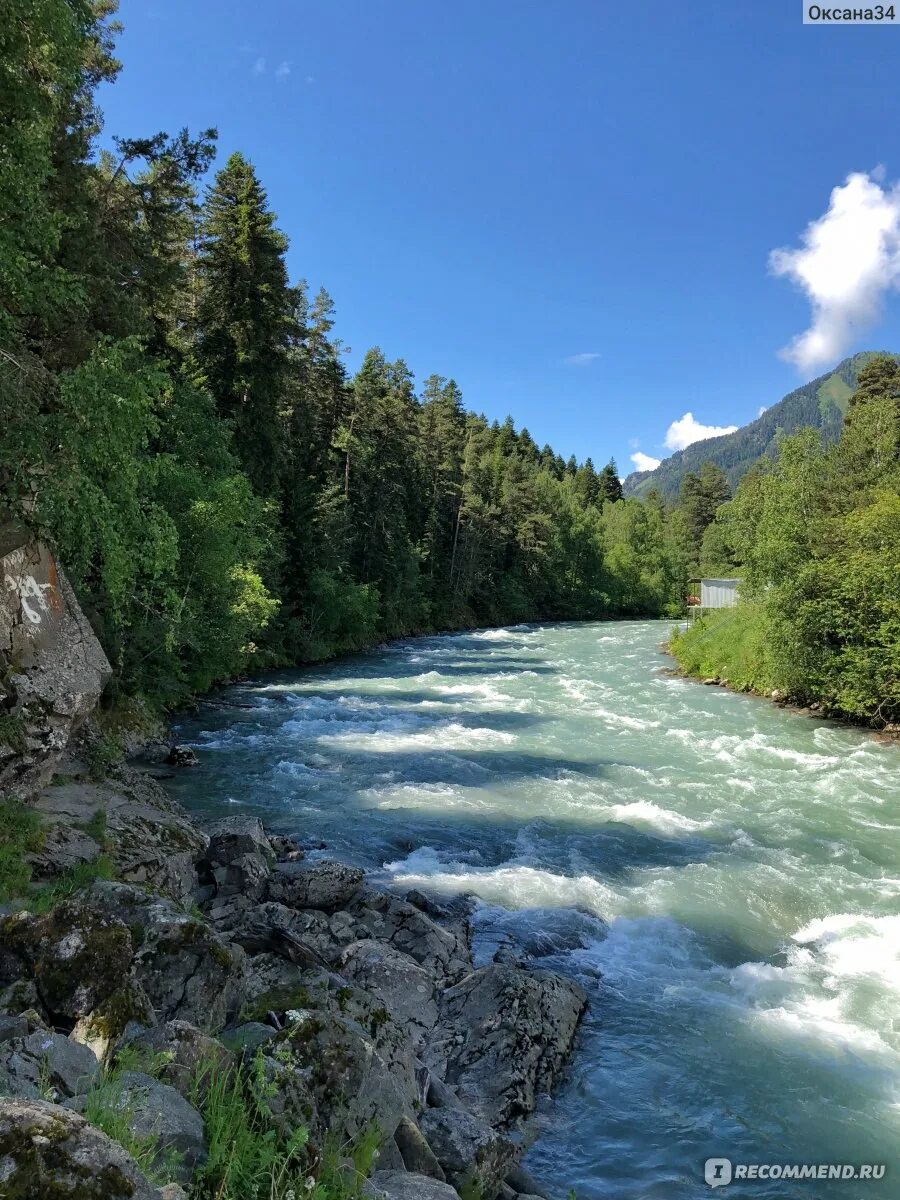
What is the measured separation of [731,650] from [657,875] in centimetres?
1992

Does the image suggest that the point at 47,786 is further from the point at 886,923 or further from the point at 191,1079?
the point at 886,923

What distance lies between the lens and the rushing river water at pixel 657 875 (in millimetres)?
6078

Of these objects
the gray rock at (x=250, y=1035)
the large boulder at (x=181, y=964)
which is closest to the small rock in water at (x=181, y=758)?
the large boulder at (x=181, y=964)

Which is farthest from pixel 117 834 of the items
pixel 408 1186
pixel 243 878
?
pixel 408 1186

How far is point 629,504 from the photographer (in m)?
87.6

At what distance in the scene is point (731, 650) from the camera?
93.8 feet

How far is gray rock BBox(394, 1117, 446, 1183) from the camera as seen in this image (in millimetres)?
4340

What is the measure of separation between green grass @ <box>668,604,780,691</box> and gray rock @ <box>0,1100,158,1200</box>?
24114 mm

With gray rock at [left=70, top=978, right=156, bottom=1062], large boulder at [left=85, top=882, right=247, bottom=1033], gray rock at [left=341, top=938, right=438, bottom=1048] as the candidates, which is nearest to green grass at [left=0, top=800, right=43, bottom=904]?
large boulder at [left=85, top=882, right=247, bottom=1033]

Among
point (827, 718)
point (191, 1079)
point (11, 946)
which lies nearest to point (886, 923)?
point (191, 1079)

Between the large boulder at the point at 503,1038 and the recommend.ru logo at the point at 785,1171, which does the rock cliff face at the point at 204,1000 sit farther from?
the recommend.ru logo at the point at 785,1171

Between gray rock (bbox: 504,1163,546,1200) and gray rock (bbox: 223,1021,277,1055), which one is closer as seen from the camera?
gray rock (bbox: 223,1021,277,1055)

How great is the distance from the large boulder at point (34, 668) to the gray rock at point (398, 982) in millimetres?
4543

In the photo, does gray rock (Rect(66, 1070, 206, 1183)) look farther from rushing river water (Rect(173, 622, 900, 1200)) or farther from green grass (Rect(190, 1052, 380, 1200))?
rushing river water (Rect(173, 622, 900, 1200))
